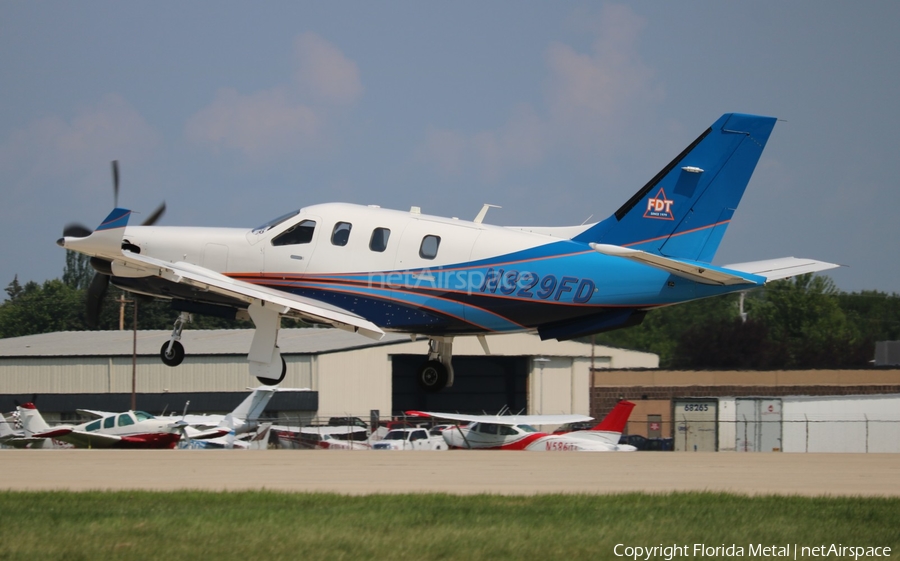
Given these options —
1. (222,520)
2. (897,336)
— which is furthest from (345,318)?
(897,336)

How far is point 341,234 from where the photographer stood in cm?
2380

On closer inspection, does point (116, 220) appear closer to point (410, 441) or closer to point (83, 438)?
point (83, 438)

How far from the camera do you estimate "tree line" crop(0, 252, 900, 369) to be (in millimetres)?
56428

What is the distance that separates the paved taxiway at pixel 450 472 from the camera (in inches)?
699

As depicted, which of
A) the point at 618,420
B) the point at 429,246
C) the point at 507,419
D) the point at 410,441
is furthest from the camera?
the point at 507,419

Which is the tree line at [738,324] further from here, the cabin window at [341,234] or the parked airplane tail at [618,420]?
the cabin window at [341,234]

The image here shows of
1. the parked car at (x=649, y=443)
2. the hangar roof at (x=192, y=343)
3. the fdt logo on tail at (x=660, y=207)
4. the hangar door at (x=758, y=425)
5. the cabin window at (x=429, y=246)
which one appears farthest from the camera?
the hangar roof at (x=192, y=343)

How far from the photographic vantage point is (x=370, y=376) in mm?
61656

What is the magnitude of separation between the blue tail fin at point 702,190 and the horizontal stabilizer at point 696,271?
901mm

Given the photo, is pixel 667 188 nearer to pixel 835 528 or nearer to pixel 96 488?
pixel 835 528

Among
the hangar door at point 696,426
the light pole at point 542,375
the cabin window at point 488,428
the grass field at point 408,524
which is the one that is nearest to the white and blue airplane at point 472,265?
the grass field at point 408,524

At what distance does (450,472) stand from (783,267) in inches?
349

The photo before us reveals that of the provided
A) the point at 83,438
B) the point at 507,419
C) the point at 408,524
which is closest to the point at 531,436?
the point at 507,419

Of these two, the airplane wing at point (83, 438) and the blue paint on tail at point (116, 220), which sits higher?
the blue paint on tail at point (116, 220)
